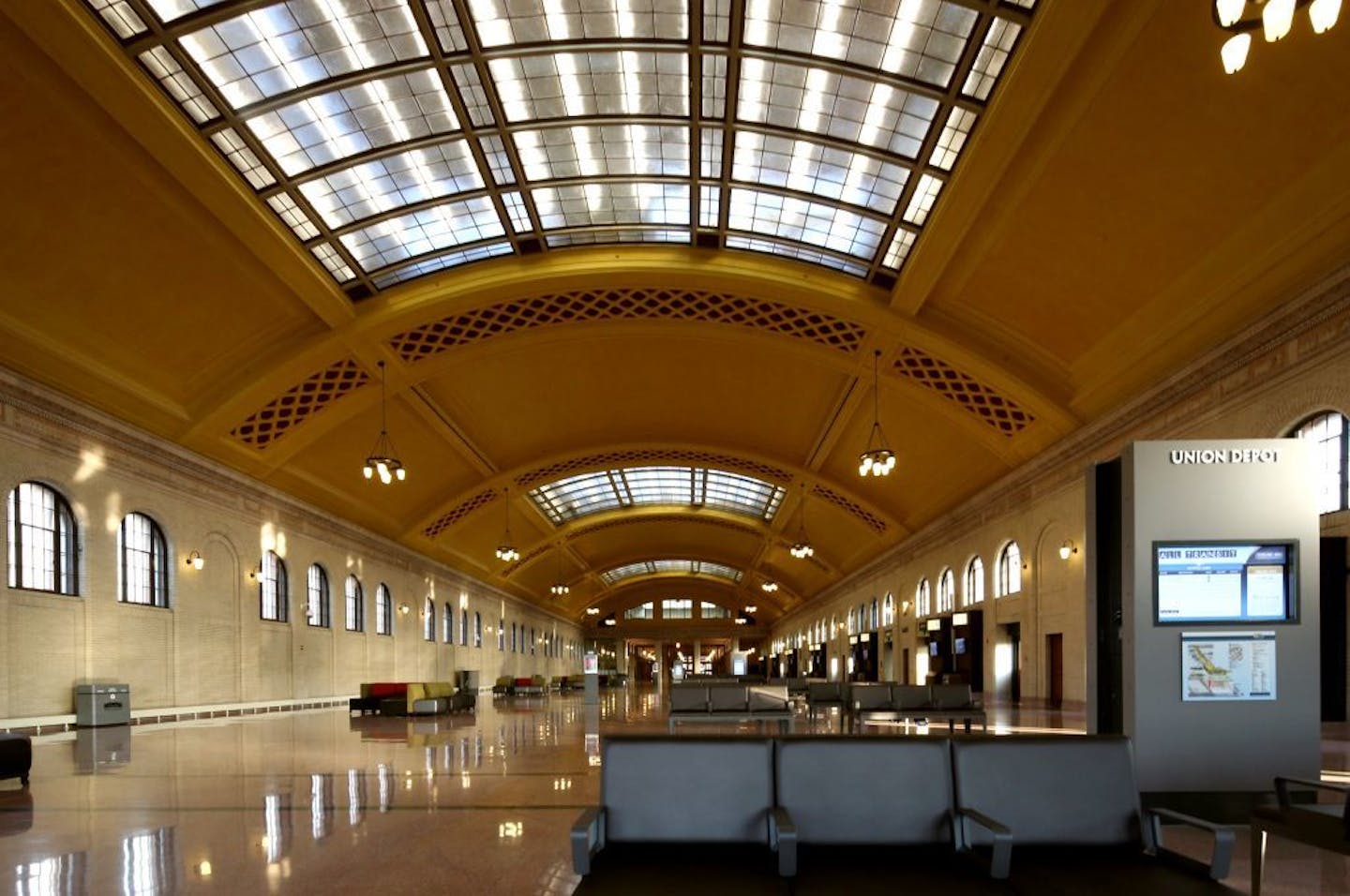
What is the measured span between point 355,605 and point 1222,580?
2811cm

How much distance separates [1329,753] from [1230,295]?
6.43m

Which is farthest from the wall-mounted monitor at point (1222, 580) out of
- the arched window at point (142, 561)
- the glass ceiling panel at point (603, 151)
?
the arched window at point (142, 561)

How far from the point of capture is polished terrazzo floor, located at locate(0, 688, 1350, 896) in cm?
529

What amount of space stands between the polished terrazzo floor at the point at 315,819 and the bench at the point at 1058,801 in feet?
4.55

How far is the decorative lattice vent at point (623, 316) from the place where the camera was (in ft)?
65.1

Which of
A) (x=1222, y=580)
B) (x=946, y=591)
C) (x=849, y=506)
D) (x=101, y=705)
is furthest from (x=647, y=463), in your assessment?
(x=1222, y=580)

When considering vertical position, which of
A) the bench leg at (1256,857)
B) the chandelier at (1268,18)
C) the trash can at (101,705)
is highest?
the chandelier at (1268,18)

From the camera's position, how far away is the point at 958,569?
2872cm

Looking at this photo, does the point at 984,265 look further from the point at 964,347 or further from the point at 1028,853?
the point at 1028,853

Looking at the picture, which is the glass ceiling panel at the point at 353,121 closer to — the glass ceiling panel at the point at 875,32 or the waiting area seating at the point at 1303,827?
the glass ceiling panel at the point at 875,32

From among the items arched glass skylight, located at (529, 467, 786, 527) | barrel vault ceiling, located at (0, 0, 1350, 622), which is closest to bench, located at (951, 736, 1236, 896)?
barrel vault ceiling, located at (0, 0, 1350, 622)

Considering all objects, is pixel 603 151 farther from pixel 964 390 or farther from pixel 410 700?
pixel 410 700

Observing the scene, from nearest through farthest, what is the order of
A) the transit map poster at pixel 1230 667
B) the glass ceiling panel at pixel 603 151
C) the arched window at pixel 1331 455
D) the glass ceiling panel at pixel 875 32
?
the transit map poster at pixel 1230 667
the arched window at pixel 1331 455
the glass ceiling panel at pixel 875 32
the glass ceiling panel at pixel 603 151

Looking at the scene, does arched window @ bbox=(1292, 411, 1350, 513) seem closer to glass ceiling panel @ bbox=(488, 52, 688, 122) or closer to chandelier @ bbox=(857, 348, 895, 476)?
chandelier @ bbox=(857, 348, 895, 476)
